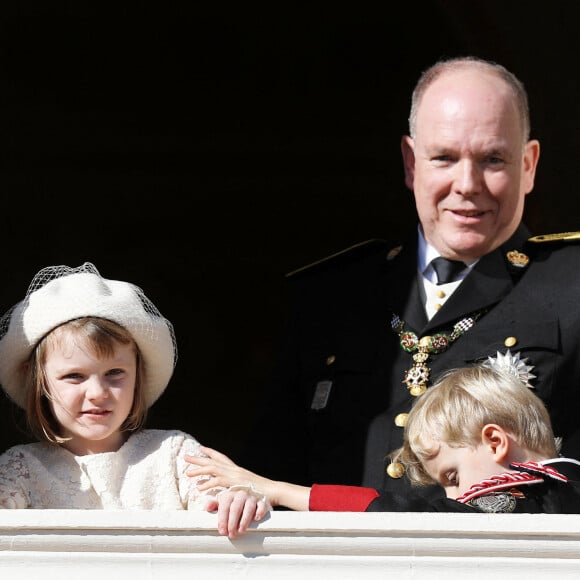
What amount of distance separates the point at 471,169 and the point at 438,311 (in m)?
0.26

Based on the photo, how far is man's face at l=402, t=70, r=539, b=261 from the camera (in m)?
3.19

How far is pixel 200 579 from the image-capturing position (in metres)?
2.40

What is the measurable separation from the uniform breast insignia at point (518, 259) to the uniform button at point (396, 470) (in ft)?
1.49

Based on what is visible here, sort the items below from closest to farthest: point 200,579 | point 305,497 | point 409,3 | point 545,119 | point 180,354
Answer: point 200,579 → point 305,497 → point 545,119 → point 409,3 → point 180,354

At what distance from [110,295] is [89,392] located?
0.17 metres

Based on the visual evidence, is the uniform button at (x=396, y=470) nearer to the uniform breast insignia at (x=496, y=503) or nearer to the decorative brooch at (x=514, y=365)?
the decorative brooch at (x=514, y=365)

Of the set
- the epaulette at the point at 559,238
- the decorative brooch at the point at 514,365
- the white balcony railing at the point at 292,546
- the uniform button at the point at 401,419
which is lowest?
the white balcony railing at the point at 292,546

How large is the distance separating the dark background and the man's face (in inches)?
80.7

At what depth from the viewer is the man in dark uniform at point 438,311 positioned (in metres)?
3.09

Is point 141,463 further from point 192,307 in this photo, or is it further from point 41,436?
point 192,307

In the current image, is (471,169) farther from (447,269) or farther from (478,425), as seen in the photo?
(478,425)

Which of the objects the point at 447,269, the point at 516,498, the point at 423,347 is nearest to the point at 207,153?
the point at 447,269

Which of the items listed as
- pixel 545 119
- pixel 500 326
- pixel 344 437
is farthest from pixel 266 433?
pixel 545 119

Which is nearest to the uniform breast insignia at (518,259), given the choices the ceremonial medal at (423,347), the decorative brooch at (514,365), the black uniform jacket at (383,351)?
the black uniform jacket at (383,351)
